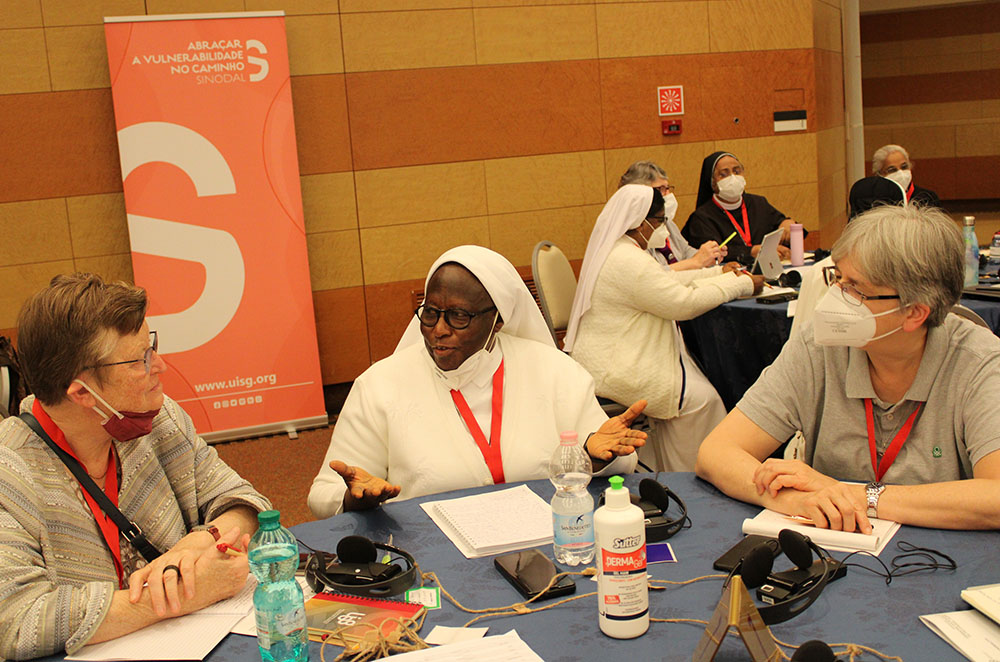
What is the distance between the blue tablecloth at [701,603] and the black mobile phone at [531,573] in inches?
0.9

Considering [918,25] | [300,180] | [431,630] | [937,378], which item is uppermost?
[918,25]

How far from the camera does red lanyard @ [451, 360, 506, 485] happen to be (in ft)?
8.16

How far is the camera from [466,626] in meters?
1.63

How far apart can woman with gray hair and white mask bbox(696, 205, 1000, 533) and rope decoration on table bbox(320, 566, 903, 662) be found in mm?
445

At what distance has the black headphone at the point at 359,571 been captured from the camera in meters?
1.75

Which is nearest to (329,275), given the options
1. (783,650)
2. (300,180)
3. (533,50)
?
(300,180)

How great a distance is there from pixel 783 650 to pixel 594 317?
3154 mm

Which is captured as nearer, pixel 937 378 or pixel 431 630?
pixel 431 630

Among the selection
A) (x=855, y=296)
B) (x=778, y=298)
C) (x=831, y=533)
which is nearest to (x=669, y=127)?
(x=778, y=298)

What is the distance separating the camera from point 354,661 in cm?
153

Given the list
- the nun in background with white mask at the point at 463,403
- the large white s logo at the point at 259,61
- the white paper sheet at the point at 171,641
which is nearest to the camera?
the white paper sheet at the point at 171,641

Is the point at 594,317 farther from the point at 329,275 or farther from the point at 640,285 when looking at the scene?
the point at 329,275

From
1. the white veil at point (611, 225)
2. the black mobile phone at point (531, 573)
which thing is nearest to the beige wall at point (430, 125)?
the white veil at point (611, 225)

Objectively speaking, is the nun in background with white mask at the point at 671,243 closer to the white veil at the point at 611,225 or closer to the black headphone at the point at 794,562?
the white veil at the point at 611,225
